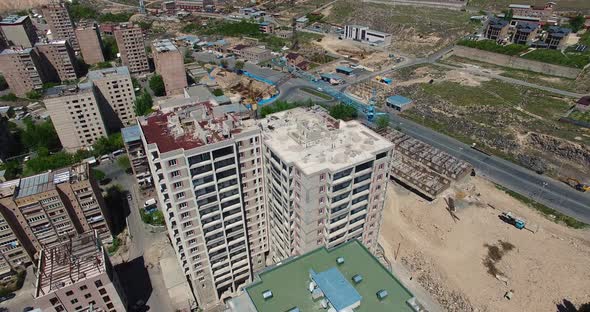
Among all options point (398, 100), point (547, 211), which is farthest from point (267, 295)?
point (398, 100)

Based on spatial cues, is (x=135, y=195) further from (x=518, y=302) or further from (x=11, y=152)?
(x=518, y=302)

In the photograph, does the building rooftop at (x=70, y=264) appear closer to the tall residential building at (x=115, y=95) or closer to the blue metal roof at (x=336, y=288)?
the blue metal roof at (x=336, y=288)

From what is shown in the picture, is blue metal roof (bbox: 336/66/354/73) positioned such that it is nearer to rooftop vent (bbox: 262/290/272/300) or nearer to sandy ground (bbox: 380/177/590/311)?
sandy ground (bbox: 380/177/590/311)

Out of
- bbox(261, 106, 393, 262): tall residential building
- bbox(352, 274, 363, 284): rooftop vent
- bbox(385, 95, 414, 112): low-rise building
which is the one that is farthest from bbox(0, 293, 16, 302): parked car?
bbox(385, 95, 414, 112): low-rise building

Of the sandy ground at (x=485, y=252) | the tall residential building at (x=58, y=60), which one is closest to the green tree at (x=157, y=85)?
the tall residential building at (x=58, y=60)

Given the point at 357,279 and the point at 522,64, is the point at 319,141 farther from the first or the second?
the point at 522,64

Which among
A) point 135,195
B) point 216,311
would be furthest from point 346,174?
point 135,195
